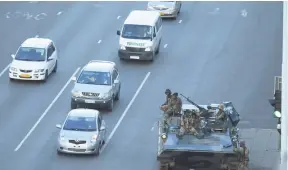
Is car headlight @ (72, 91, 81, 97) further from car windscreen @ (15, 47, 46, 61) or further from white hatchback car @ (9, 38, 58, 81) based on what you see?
car windscreen @ (15, 47, 46, 61)

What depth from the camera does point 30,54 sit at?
55.4m

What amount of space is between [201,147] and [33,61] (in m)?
16.4

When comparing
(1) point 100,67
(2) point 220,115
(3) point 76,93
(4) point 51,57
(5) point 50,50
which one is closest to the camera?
(2) point 220,115

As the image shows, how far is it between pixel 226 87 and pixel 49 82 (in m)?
8.52

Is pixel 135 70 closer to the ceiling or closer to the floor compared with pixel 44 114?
closer to the ceiling

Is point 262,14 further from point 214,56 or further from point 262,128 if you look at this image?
point 262,128

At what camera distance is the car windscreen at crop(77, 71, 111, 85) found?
51344 mm

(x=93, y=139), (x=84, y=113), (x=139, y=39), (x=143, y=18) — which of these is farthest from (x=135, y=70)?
(x=93, y=139)

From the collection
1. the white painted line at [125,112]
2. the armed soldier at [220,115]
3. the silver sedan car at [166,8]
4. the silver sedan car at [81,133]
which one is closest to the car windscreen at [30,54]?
the white painted line at [125,112]

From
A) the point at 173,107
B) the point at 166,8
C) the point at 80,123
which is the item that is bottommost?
the point at 80,123

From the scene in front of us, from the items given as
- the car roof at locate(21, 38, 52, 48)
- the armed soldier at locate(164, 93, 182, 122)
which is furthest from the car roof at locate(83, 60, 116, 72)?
the armed soldier at locate(164, 93, 182, 122)

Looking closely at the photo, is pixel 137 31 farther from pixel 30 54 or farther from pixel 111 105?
pixel 111 105

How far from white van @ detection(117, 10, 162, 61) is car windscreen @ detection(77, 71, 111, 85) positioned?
7219 mm

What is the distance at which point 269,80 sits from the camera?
56.6 m
